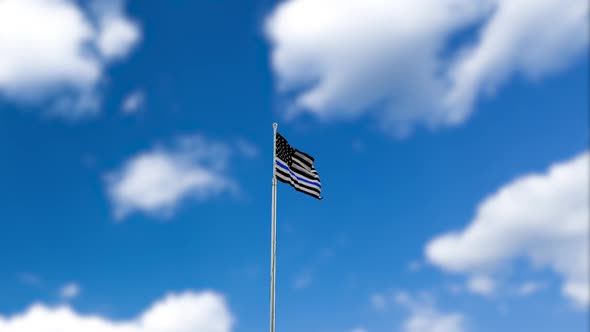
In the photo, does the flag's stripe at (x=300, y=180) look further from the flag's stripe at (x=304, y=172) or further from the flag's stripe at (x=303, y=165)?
the flag's stripe at (x=303, y=165)

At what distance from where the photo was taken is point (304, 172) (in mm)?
26422

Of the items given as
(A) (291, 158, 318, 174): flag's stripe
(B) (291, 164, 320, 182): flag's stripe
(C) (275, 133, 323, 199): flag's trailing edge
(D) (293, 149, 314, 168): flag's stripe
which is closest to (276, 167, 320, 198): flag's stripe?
(C) (275, 133, 323, 199): flag's trailing edge

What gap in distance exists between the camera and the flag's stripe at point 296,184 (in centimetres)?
2500

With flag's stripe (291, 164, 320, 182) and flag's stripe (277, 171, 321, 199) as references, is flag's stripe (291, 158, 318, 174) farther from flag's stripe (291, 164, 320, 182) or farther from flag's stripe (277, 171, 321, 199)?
flag's stripe (277, 171, 321, 199)

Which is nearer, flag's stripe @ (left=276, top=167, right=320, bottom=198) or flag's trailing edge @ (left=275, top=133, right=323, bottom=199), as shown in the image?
flag's stripe @ (left=276, top=167, right=320, bottom=198)

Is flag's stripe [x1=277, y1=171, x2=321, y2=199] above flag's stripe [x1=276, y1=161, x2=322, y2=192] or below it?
below

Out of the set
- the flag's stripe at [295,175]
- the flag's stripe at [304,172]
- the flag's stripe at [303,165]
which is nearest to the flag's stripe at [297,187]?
the flag's stripe at [295,175]

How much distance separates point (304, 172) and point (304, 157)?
0.82 metres

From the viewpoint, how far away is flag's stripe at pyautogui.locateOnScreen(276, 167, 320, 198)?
984 inches

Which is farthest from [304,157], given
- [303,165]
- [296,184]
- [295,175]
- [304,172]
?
[296,184]

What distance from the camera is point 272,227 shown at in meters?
24.3

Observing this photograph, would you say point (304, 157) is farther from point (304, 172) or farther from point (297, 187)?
point (297, 187)

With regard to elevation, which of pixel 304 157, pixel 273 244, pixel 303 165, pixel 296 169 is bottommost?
pixel 273 244

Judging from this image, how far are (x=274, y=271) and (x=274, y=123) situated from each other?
773 centimetres
